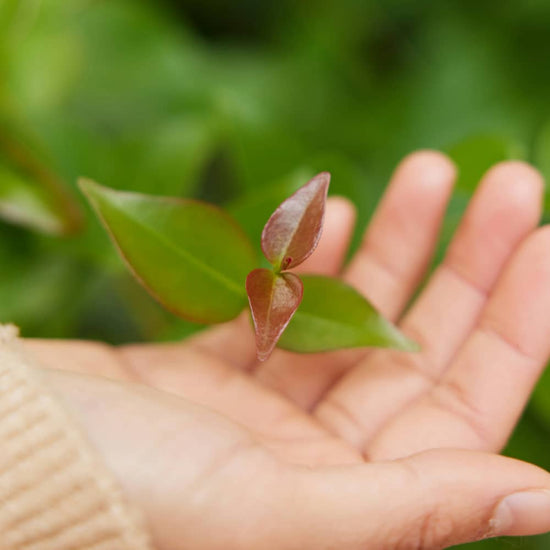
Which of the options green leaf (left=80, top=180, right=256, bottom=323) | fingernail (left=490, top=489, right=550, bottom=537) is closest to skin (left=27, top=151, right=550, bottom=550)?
fingernail (left=490, top=489, right=550, bottom=537)

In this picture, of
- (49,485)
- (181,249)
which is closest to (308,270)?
(181,249)

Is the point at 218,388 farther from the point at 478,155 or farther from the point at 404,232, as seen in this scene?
the point at 478,155

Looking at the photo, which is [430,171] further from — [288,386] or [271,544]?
[271,544]

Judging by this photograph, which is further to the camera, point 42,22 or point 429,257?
point 42,22

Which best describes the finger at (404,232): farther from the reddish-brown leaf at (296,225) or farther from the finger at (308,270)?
the reddish-brown leaf at (296,225)

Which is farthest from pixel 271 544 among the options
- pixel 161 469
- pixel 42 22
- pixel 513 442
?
pixel 42 22

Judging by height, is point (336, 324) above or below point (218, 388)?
above
